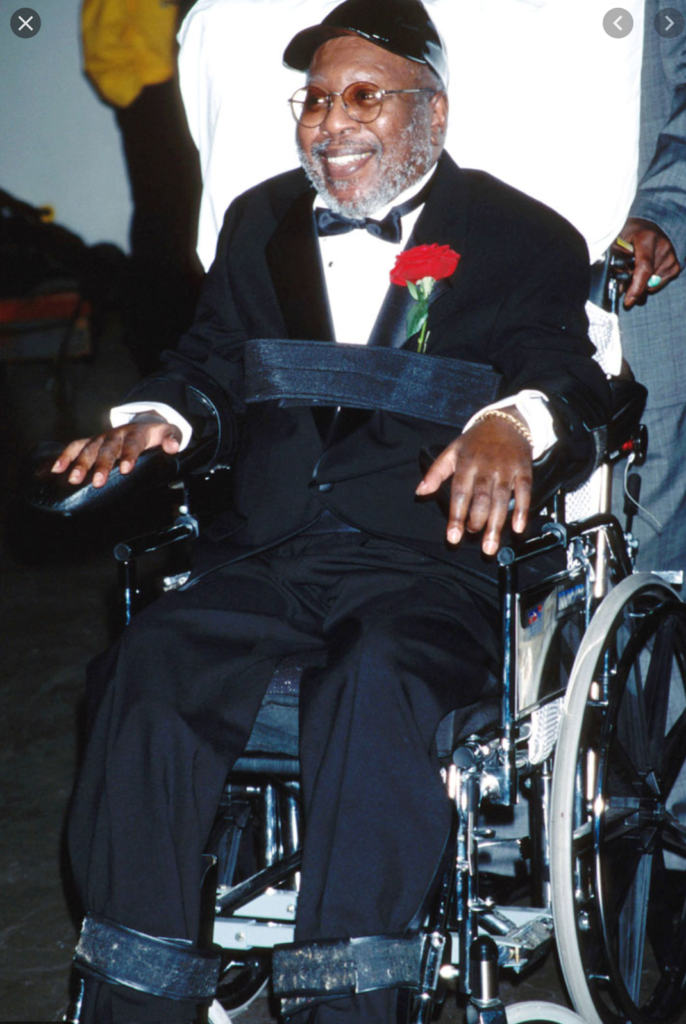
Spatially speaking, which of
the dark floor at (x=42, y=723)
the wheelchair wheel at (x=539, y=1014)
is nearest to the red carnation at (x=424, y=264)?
the wheelchair wheel at (x=539, y=1014)

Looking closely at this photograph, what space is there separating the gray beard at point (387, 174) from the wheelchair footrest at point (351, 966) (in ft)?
3.71

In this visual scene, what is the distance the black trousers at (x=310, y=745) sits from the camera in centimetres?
138

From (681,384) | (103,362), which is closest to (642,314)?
(681,384)

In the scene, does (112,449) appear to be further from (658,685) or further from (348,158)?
(658,685)

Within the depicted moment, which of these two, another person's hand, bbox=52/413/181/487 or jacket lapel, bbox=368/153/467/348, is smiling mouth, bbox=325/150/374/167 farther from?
another person's hand, bbox=52/413/181/487

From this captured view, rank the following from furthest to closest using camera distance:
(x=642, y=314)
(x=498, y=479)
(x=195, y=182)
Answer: (x=195, y=182) → (x=642, y=314) → (x=498, y=479)

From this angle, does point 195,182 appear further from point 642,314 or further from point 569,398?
point 569,398

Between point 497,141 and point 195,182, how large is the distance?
10.8 ft

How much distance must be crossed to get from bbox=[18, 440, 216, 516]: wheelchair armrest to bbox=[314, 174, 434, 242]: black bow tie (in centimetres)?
49

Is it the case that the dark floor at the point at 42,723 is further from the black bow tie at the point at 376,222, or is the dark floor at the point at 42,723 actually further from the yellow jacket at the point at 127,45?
the yellow jacket at the point at 127,45

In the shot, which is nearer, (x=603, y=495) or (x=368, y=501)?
(x=368, y=501)

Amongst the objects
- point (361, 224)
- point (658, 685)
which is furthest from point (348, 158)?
point (658, 685)

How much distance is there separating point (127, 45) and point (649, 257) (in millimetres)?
3555

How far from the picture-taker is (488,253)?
1.84 m
